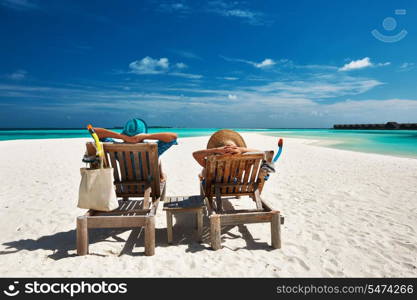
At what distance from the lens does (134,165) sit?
12.7 ft

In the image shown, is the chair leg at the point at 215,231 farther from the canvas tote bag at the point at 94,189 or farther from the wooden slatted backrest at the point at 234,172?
the canvas tote bag at the point at 94,189

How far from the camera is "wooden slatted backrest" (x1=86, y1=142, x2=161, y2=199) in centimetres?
358

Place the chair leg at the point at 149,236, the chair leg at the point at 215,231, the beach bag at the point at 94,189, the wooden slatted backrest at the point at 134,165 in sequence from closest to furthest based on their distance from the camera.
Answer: the beach bag at the point at 94,189, the chair leg at the point at 149,236, the chair leg at the point at 215,231, the wooden slatted backrest at the point at 134,165

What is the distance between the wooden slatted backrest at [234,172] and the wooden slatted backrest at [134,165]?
779 millimetres

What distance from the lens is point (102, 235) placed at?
12.7ft

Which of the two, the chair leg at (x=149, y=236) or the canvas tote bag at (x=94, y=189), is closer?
the canvas tote bag at (x=94, y=189)

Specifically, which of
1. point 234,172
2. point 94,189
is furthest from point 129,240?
point 234,172

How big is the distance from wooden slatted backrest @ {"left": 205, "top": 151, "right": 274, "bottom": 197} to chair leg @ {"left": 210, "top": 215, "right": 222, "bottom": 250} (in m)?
0.73

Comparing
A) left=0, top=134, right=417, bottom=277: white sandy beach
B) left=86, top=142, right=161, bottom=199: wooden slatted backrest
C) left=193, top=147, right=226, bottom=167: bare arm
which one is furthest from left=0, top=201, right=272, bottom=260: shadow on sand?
left=193, top=147, right=226, bottom=167: bare arm

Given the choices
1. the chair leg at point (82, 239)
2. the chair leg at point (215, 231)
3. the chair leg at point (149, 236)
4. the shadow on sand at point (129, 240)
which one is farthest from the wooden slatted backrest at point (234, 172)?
the chair leg at point (82, 239)

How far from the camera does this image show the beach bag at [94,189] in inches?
120

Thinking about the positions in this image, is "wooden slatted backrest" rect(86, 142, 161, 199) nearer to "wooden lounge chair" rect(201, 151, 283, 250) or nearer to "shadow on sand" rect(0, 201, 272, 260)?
"shadow on sand" rect(0, 201, 272, 260)

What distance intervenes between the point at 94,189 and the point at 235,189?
2.04 m

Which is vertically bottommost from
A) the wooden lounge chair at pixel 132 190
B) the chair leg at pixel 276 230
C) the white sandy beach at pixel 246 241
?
the white sandy beach at pixel 246 241
